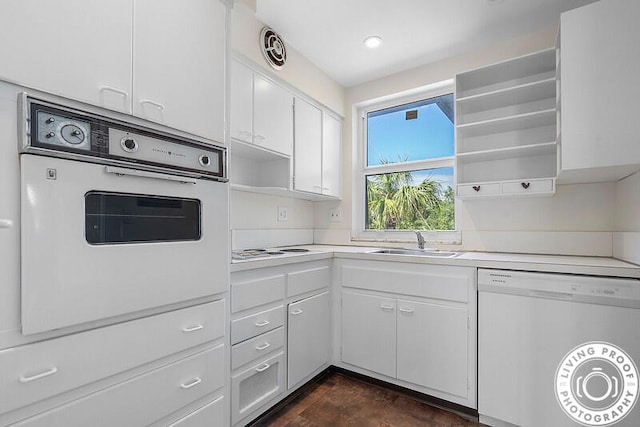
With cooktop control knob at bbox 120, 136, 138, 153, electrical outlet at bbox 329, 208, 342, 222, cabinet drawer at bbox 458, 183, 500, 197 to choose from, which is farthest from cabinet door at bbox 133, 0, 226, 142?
electrical outlet at bbox 329, 208, 342, 222

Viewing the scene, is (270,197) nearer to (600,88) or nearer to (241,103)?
(241,103)

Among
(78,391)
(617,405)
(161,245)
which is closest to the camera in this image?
(78,391)

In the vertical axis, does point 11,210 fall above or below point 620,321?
above

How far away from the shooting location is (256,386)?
1767 mm

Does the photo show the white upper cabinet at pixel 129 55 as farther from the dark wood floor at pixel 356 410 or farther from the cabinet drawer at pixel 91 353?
the dark wood floor at pixel 356 410

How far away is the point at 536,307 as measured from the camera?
5.41ft

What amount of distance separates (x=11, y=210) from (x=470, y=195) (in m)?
2.35

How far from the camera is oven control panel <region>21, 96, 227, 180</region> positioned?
35.6 inches

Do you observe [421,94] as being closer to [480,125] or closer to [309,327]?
[480,125]

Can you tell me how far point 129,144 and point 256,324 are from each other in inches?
43.4

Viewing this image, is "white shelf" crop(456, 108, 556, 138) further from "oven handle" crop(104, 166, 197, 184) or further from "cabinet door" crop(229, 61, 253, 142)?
"oven handle" crop(104, 166, 197, 184)

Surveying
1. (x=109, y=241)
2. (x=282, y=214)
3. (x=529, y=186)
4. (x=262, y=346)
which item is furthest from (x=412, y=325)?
(x=109, y=241)

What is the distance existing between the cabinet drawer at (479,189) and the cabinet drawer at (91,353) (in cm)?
186

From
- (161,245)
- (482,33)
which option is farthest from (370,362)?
(482,33)
